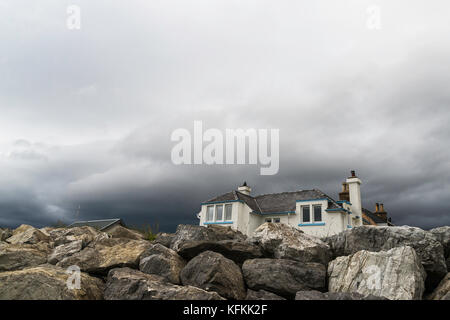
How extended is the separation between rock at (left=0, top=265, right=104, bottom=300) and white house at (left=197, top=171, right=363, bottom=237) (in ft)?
67.3

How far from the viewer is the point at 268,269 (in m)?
5.98

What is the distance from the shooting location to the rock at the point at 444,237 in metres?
6.42

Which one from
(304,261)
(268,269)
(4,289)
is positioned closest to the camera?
(4,289)

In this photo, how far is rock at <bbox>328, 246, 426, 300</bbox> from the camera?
5160 millimetres

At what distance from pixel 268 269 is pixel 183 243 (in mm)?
2230

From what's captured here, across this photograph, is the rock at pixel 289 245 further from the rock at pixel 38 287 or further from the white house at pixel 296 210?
the white house at pixel 296 210

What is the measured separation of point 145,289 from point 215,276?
133 centimetres

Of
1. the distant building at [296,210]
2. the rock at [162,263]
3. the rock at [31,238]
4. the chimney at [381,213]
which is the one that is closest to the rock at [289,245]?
the rock at [162,263]

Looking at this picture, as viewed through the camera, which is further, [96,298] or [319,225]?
[319,225]

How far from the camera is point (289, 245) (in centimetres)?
662

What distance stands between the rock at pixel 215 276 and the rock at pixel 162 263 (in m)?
0.21

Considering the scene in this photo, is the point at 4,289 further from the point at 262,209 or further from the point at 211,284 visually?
the point at 262,209
